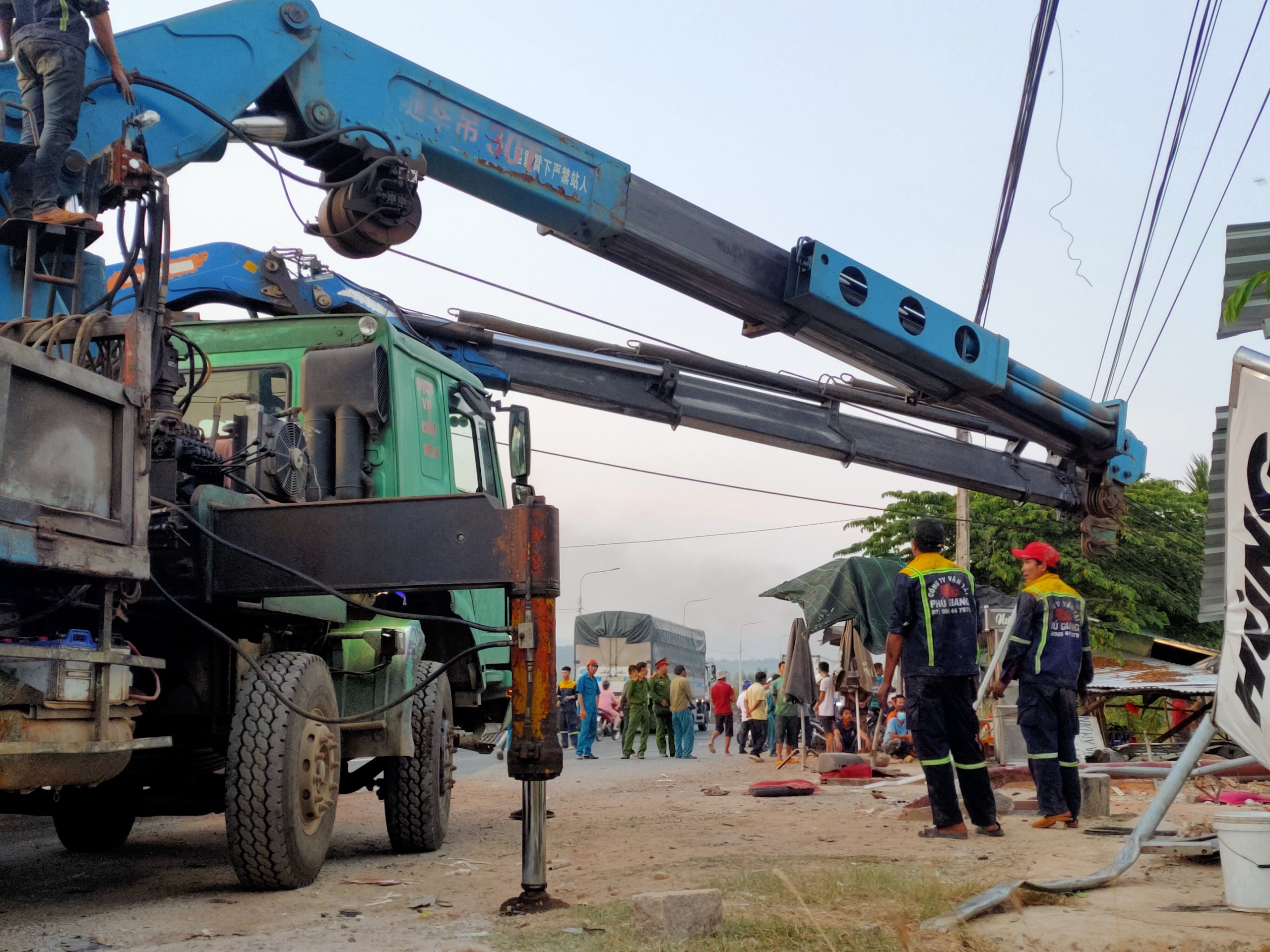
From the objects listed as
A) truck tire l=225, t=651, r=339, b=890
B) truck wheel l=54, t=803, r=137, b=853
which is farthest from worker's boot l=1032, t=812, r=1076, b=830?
truck wheel l=54, t=803, r=137, b=853

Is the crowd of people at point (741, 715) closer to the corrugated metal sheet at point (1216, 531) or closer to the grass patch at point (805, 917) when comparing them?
the grass patch at point (805, 917)

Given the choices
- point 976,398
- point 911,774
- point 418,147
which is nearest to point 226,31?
point 418,147

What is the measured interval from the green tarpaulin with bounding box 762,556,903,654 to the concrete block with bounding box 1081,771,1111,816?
A: 10001 mm

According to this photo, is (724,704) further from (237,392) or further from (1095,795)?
(237,392)

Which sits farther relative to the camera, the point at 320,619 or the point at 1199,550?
the point at 1199,550

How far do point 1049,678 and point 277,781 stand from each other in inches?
191

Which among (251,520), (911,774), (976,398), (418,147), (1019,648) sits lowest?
(911,774)

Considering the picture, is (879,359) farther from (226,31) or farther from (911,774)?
(911,774)

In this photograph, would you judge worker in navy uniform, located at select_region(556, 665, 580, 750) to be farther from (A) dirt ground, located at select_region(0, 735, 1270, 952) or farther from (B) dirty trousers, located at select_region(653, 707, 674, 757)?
(A) dirt ground, located at select_region(0, 735, 1270, 952)

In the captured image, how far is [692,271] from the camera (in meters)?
8.41

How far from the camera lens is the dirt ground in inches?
178

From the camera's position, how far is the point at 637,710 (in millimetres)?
21172

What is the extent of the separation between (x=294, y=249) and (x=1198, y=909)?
6.97 meters

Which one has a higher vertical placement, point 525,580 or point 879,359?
point 879,359
